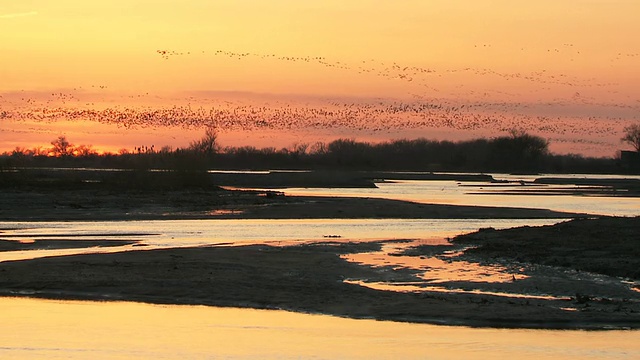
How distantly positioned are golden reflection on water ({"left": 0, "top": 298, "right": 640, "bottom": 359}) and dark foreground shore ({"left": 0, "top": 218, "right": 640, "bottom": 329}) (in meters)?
0.91

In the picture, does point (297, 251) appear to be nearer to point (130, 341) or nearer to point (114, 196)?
point (130, 341)

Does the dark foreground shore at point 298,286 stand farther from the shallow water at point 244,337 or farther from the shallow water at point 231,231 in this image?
the shallow water at point 231,231

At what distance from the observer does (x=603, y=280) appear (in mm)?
23109

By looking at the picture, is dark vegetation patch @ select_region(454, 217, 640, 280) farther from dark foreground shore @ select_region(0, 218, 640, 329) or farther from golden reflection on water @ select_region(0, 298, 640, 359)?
golden reflection on water @ select_region(0, 298, 640, 359)

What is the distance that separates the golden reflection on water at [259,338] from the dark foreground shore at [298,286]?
0.91m

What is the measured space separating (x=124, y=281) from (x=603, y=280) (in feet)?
36.2

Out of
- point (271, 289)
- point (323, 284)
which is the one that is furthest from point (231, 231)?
point (271, 289)

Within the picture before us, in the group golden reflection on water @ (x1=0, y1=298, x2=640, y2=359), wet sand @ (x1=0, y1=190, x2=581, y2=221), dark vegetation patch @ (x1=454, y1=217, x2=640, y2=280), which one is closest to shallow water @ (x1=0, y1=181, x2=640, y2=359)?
golden reflection on water @ (x1=0, y1=298, x2=640, y2=359)

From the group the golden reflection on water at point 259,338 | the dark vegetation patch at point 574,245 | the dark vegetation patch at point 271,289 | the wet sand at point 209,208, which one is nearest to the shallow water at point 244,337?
the golden reflection on water at point 259,338

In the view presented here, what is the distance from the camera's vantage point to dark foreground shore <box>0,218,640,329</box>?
1853 centimetres

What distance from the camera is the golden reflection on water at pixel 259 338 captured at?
15422 millimetres

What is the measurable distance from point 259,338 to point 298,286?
5179mm

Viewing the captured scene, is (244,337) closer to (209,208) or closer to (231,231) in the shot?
(231,231)

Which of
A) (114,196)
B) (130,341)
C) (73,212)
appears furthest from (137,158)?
(130,341)
